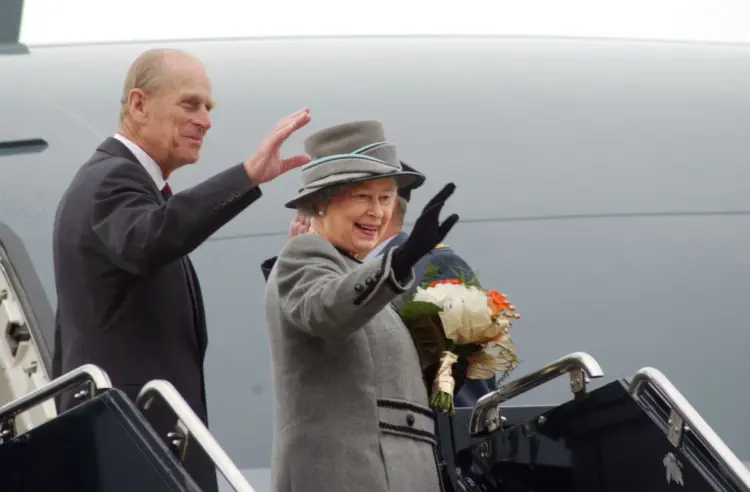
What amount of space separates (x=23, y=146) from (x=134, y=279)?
10.8 ft

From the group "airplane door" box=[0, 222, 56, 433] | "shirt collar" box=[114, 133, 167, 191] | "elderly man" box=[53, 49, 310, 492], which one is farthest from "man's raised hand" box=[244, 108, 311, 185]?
"airplane door" box=[0, 222, 56, 433]

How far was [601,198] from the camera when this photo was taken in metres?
7.44

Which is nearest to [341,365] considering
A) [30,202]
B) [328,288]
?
[328,288]

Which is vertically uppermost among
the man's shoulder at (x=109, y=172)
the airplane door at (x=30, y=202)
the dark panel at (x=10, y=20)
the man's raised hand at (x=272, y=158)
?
the dark panel at (x=10, y=20)

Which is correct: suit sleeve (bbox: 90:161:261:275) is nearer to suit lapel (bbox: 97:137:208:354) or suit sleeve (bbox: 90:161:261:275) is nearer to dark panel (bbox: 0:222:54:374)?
suit lapel (bbox: 97:137:208:354)

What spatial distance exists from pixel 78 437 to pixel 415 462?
0.86 meters

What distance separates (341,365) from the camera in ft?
12.3

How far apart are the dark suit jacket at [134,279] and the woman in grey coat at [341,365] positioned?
0.37 metres

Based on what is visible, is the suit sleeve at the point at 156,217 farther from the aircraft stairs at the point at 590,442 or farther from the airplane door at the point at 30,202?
the airplane door at the point at 30,202

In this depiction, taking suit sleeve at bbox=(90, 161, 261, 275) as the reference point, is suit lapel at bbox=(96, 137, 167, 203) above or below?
above

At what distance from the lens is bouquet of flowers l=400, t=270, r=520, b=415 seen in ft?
13.3

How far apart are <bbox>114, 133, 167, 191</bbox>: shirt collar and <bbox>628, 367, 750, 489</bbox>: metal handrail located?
59.7 inches

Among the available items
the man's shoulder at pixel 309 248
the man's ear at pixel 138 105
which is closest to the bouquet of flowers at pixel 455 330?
the man's shoulder at pixel 309 248

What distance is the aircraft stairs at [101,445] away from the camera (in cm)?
367
